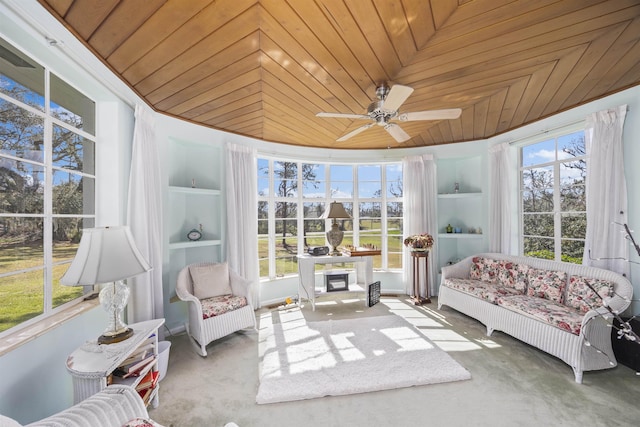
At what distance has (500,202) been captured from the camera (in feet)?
13.6

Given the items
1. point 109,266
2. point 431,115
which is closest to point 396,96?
point 431,115

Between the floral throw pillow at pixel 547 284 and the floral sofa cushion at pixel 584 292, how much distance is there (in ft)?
0.24

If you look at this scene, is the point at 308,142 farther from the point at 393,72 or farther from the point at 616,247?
the point at 616,247

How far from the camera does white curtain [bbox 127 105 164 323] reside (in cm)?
253

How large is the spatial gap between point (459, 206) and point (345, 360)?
356cm

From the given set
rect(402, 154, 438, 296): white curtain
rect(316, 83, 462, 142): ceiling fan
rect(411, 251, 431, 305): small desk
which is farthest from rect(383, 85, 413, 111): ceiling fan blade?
rect(411, 251, 431, 305): small desk

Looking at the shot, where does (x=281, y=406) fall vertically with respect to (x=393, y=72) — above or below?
below

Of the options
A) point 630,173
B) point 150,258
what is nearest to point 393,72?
point 630,173

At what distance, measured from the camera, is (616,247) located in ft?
9.05

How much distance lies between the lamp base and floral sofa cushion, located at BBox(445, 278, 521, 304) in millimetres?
3583

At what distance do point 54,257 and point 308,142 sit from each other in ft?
11.0

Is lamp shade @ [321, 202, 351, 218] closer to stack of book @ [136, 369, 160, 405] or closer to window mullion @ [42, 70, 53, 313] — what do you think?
stack of book @ [136, 369, 160, 405]

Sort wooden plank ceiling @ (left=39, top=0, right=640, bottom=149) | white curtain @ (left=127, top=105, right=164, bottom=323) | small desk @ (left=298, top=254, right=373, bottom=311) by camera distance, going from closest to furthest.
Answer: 1. wooden plank ceiling @ (left=39, top=0, right=640, bottom=149)
2. white curtain @ (left=127, top=105, right=164, bottom=323)
3. small desk @ (left=298, top=254, right=373, bottom=311)

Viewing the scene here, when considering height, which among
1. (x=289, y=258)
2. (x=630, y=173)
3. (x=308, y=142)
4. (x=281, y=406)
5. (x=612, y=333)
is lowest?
(x=281, y=406)
